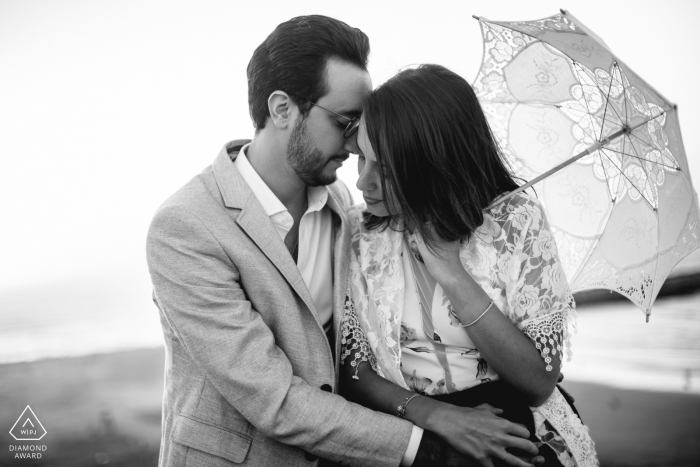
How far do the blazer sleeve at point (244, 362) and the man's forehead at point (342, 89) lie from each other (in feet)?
1.91

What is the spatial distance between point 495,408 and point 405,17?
7.03ft

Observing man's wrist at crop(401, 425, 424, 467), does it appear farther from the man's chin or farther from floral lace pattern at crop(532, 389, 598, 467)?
the man's chin

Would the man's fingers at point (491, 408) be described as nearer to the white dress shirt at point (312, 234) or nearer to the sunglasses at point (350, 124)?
the white dress shirt at point (312, 234)

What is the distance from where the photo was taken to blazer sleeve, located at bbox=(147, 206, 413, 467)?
4.51 ft

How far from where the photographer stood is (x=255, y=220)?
1505 mm

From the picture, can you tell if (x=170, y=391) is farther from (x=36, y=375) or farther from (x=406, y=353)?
(x=36, y=375)

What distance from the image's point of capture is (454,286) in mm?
1352

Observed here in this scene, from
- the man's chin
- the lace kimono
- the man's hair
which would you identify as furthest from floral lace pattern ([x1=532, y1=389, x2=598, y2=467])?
the man's hair

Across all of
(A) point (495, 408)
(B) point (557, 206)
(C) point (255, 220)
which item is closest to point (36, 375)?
(C) point (255, 220)

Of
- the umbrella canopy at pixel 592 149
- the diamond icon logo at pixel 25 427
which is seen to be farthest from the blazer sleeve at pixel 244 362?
the diamond icon logo at pixel 25 427

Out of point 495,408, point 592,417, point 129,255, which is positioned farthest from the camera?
point 129,255

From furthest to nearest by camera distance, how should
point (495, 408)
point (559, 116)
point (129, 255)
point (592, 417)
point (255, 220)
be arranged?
point (129, 255)
point (592, 417)
point (559, 116)
point (255, 220)
point (495, 408)

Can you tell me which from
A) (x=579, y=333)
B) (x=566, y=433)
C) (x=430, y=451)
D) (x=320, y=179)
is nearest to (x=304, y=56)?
(x=320, y=179)

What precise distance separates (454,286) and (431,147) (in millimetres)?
355
